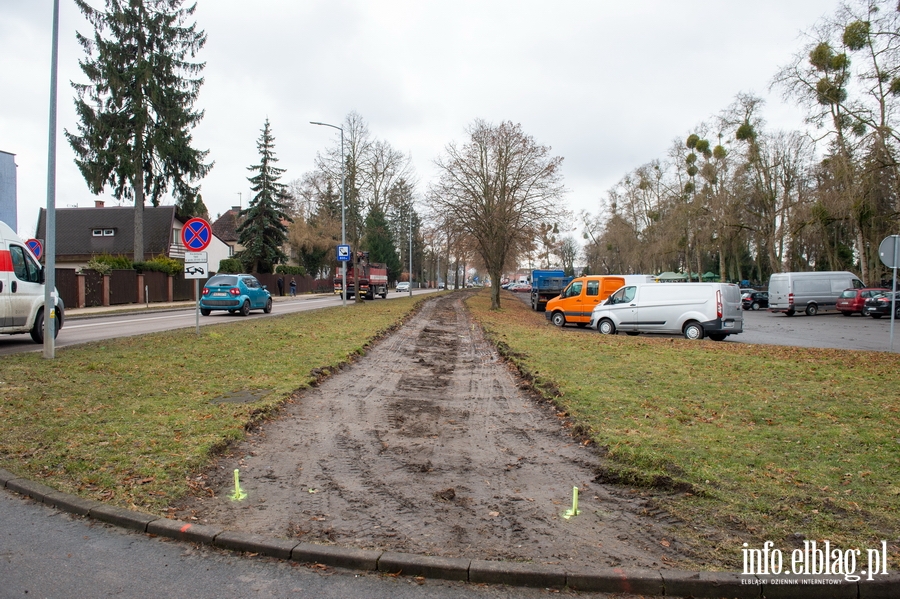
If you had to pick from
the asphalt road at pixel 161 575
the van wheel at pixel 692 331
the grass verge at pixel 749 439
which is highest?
the van wheel at pixel 692 331

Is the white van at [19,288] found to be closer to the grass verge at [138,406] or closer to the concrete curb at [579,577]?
the grass verge at [138,406]

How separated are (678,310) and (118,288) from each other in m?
30.3

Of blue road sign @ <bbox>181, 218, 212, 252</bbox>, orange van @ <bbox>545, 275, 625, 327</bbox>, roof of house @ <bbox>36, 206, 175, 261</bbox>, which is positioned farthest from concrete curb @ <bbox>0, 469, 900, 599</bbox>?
roof of house @ <bbox>36, 206, 175, 261</bbox>

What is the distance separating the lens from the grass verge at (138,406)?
497 centimetres

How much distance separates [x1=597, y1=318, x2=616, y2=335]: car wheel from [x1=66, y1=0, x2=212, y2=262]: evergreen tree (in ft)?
94.1

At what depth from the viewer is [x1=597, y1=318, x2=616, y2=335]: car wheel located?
68.1ft

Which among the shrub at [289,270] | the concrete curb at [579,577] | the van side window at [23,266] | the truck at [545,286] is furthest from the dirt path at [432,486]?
the shrub at [289,270]

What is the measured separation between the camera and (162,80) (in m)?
36.8

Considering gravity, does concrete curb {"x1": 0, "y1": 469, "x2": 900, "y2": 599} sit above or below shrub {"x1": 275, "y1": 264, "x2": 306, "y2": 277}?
below

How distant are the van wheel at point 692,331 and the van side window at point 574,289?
7.04m

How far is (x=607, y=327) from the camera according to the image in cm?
2086

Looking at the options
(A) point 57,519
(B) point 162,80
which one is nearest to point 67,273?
(B) point 162,80

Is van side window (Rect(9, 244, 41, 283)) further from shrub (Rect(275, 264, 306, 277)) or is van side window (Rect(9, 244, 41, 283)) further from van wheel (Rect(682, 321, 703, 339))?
shrub (Rect(275, 264, 306, 277))

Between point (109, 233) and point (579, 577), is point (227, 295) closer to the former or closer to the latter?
point (579, 577)
